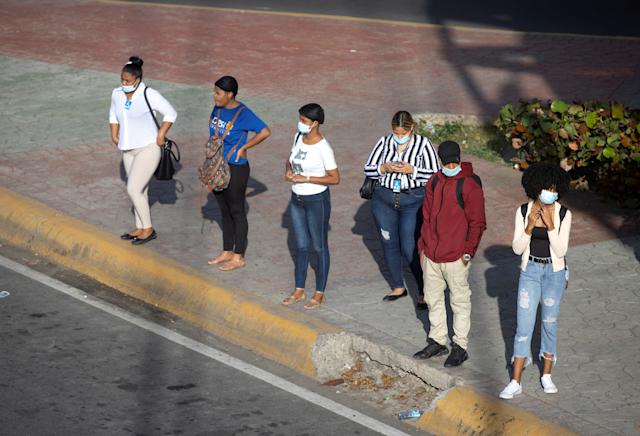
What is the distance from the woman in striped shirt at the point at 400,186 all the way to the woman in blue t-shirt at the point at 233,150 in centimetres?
121

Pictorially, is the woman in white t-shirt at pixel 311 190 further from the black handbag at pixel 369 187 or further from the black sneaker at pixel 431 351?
the black sneaker at pixel 431 351

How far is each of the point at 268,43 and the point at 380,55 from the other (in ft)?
6.81

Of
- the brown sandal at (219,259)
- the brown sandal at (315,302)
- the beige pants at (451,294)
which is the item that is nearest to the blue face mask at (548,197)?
the beige pants at (451,294)

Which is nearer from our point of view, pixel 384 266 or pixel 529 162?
pixel 384 266

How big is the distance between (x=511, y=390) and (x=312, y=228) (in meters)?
2.31

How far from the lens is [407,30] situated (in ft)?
71.7

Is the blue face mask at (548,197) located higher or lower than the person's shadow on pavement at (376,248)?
higher

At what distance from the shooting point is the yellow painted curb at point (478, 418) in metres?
7.61

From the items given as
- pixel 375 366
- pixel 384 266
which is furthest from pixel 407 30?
pixel 375 366

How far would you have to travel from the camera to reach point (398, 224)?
9766 millimetres

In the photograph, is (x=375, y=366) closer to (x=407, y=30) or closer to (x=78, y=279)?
(x=78, y=279)

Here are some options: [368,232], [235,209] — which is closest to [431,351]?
[235,209]

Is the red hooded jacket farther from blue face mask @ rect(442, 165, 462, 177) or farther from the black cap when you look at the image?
the black cap

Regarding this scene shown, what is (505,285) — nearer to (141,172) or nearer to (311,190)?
(311,190)
